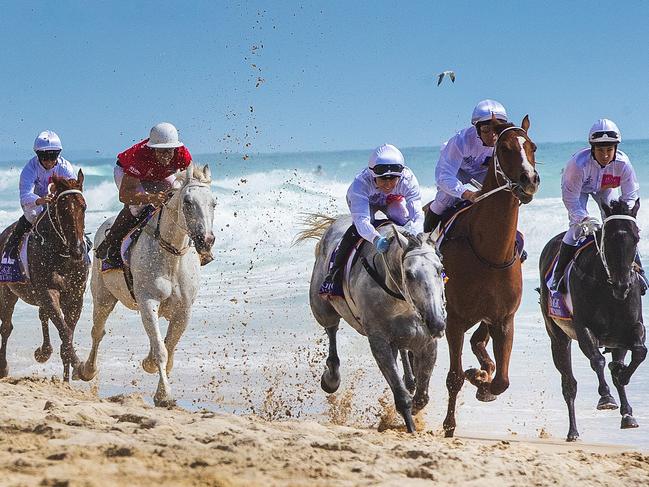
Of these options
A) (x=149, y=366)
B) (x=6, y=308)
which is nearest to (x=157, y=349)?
(x=149, y=366)

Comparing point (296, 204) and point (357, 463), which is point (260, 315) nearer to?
point (357, 463)

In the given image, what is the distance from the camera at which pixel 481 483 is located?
6363 millimetres

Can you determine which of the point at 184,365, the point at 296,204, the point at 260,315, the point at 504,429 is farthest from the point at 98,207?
the point at 504,429

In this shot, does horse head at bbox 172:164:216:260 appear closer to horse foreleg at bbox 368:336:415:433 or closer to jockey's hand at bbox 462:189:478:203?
horse foreleg at bbox 368:336:415:433

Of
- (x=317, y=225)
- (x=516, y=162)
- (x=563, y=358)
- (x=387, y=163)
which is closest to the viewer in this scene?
(x=516, y=162)

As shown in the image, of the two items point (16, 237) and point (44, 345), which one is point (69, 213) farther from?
point (44, 345)

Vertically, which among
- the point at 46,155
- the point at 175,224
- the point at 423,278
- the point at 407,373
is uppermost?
A: the point at 46,155

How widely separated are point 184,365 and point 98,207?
36.3 meters

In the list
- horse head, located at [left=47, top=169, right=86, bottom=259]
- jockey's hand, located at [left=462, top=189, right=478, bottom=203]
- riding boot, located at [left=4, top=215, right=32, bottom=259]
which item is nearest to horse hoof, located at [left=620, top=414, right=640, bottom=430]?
jockey's hand, located at [left=462, top=189, right=478, bottom=203]

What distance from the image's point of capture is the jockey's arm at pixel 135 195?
967cm

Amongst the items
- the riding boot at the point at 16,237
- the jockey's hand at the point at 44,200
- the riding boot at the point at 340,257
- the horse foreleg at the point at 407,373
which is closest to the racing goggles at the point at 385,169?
the riding boot at the point at 340,257

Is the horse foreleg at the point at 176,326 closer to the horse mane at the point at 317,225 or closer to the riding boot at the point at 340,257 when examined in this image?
the riding boot at the point at 340,257

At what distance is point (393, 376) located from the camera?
8.41 meters

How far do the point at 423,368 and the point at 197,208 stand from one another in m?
2.07
